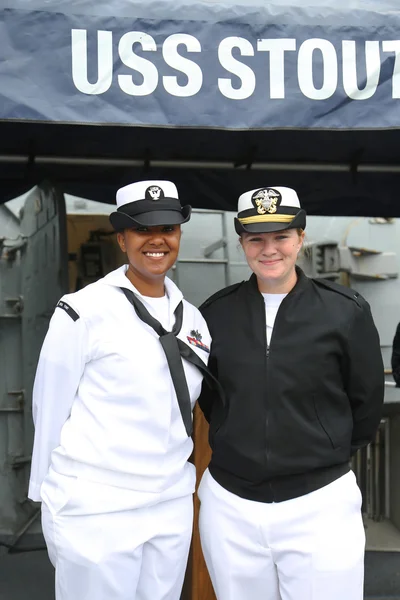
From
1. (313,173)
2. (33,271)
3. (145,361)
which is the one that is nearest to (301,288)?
(145,361)

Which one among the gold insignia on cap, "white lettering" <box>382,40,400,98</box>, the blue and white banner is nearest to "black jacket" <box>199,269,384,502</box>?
the gold insignia on cap

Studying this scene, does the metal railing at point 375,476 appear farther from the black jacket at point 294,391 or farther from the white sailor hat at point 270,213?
the white sailor hat at point 270,213

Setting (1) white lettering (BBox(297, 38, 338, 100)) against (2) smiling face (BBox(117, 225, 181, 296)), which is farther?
(1) white lettering (BBox(297, 38, 338, 100))

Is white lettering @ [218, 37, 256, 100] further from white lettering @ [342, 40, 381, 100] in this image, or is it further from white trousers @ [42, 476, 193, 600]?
white trousers @ [42, 476, 193, 600]

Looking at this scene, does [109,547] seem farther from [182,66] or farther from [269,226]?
[182,66]

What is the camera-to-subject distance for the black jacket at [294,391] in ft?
7.99

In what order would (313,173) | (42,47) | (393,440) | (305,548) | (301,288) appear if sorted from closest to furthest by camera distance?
(305,548) → (301,288) → (42,47) → (313,173) → (393,440)

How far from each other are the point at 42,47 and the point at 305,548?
216cm

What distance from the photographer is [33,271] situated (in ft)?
16.5

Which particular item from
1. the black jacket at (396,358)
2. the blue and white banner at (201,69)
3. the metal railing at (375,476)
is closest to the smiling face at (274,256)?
the blue and white banner at (201,69)

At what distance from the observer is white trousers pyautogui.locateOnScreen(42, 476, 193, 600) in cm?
237

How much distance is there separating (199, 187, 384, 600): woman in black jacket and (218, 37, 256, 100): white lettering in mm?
592

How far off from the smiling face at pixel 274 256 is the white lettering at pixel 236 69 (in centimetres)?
72

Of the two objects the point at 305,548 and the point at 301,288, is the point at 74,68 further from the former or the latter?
the point at 305,548
